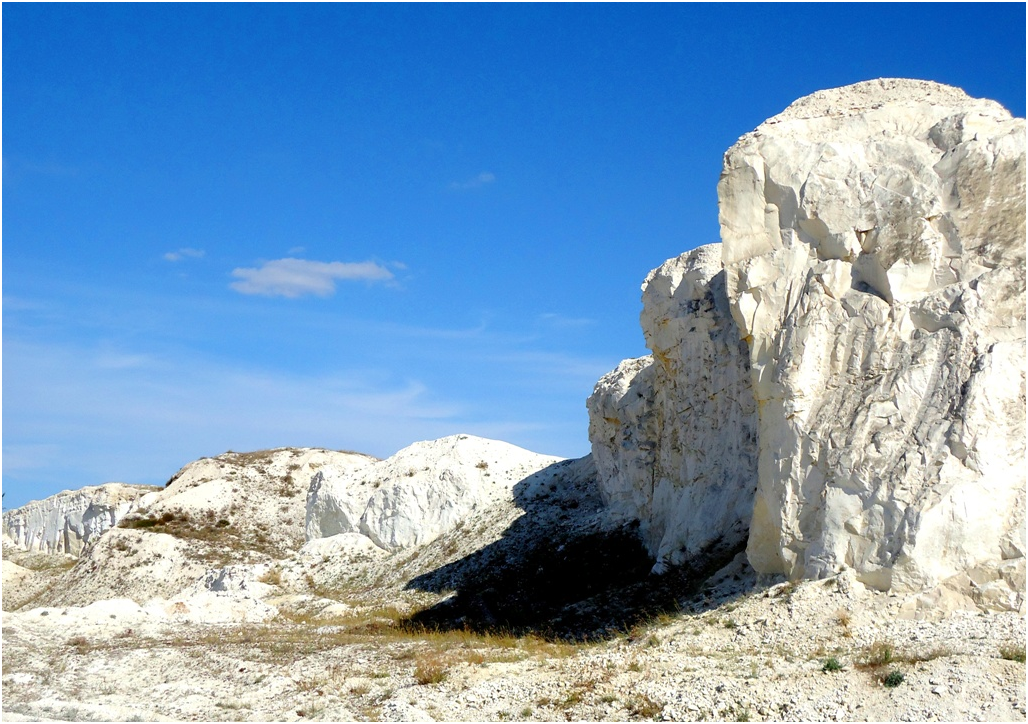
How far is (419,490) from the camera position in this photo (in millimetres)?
42125

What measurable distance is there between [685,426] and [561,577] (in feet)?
21.3

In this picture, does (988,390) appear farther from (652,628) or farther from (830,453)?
(652,628)

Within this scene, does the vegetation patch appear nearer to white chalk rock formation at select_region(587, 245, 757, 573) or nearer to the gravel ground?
the gravel ground

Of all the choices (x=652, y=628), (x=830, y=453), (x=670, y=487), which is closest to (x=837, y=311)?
(x=830, y=453)

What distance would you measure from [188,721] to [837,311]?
50.4 ft

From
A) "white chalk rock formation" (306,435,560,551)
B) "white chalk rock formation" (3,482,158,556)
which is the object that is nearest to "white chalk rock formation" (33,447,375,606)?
"white chalk rock formation" (306,435,560,551)

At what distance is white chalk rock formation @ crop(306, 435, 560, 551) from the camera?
4125 cm

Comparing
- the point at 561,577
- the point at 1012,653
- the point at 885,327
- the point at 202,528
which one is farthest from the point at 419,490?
the point at 1012,653

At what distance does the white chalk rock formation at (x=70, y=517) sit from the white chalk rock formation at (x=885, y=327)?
50453mm

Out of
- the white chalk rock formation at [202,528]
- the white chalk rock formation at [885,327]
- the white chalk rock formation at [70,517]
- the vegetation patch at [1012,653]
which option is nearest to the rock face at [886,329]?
the white chalk rock formation at [885,327]

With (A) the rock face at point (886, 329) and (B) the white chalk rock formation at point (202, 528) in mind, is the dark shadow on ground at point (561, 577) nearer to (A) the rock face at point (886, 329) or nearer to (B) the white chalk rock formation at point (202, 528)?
(A) the rock face at point (886, 329)

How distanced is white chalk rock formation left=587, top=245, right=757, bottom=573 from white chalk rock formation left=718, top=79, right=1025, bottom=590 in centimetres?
627

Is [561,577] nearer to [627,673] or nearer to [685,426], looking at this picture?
[685,426]

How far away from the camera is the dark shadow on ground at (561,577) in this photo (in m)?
25.5
